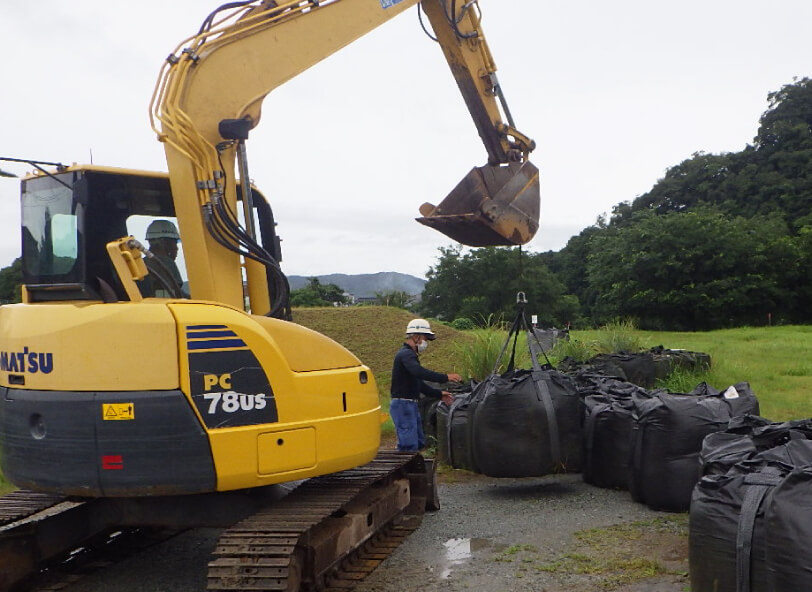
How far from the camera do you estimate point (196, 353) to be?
4.67 meters

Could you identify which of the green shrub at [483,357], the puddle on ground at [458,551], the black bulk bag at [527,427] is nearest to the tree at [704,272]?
the green shrub at [483,357]

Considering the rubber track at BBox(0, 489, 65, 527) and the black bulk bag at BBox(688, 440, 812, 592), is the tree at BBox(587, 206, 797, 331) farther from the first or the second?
the black bulk bag at BBox(688, 440, 812, 592)

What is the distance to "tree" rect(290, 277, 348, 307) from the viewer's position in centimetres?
2982

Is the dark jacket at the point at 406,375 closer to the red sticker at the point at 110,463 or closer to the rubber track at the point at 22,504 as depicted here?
the rubber track at the point at 22,504

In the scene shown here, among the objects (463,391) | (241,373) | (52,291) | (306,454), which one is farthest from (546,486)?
(52,291)

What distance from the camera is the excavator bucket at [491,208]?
23.1 feet

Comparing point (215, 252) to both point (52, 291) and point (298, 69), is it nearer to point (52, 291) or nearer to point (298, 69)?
point (52, 291)

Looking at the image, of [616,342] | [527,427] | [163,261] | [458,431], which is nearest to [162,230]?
[163,261]

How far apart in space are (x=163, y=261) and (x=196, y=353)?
1.00 meters

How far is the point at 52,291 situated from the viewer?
16.8 ft

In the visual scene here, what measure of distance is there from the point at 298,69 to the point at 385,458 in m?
2.99

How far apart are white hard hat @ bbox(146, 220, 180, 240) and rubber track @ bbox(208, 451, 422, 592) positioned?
182 cm

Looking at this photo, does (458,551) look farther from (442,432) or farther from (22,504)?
(22,504)

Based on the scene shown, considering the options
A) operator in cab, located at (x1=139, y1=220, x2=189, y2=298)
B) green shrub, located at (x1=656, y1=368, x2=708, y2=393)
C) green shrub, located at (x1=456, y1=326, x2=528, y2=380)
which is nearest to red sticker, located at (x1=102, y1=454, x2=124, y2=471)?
operator in cab, located at (x1=139, y1=220, x2=189, y2=298)
